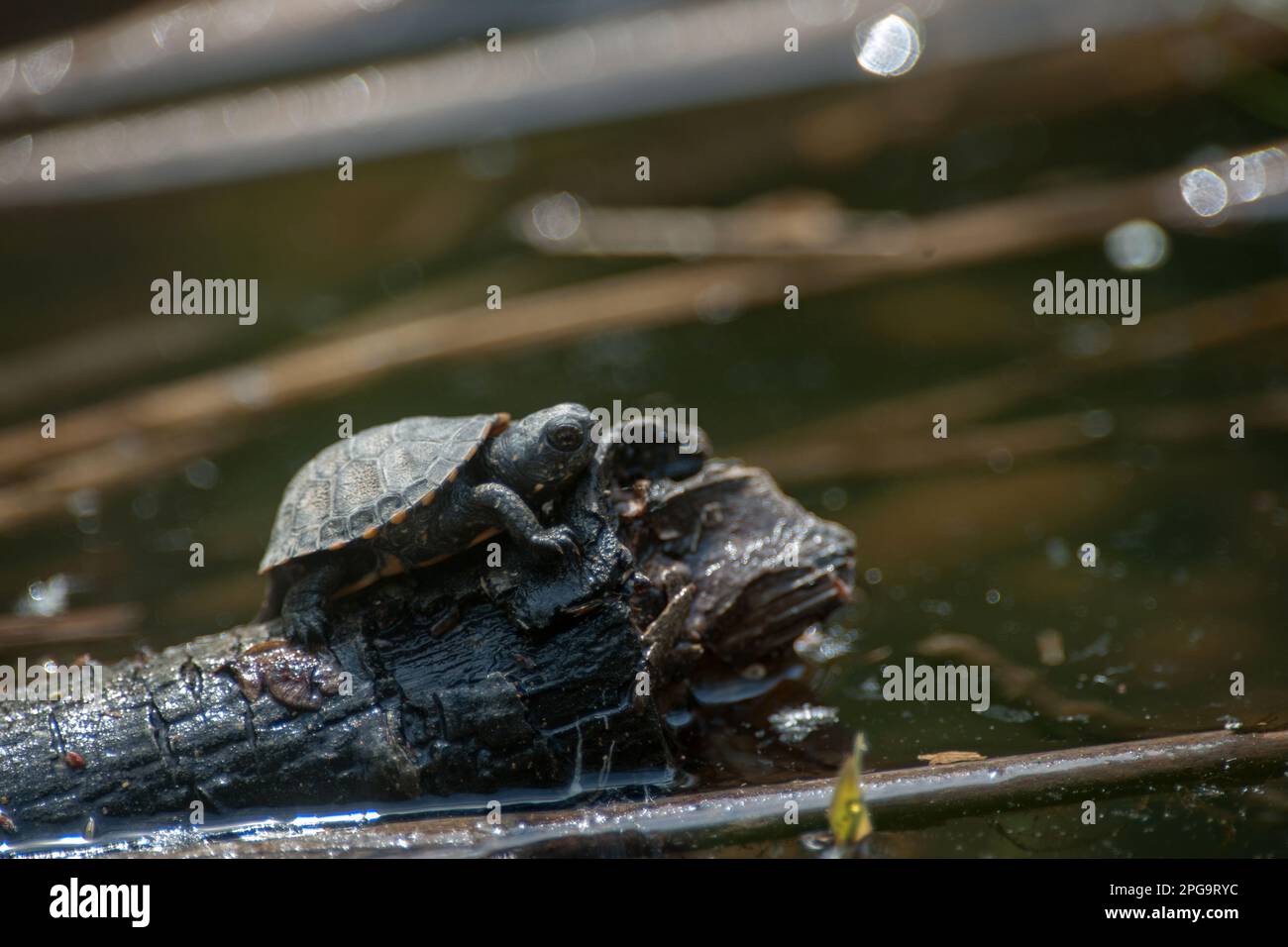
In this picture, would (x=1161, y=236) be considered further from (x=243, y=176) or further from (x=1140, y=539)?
(x=243, y=176)

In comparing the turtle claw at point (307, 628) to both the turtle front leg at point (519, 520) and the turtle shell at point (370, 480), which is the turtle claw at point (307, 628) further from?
the turtle front leg at point (519, 520)

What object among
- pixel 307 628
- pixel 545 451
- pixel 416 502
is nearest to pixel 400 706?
pixel 307 628

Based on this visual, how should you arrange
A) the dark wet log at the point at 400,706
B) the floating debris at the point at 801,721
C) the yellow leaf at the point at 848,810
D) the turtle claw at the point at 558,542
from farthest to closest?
the floating debris at the point at 801,721, the turtle claw at the point at 558,542, the dark wet log at the point at 400,706, the yellow leaf at the point at 848,810

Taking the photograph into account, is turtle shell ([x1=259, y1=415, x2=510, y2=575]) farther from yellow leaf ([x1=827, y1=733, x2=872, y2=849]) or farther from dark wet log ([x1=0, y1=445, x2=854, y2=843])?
yellow leaf ([x1=827, y1=733, x2=872, y2=849])

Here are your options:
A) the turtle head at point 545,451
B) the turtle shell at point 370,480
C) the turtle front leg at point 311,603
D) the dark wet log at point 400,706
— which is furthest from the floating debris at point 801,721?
the turtle front leg at point 311,603

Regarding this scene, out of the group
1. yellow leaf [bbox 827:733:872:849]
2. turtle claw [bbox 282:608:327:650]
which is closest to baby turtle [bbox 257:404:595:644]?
turtle claw [bbox 282:608:327:650]
